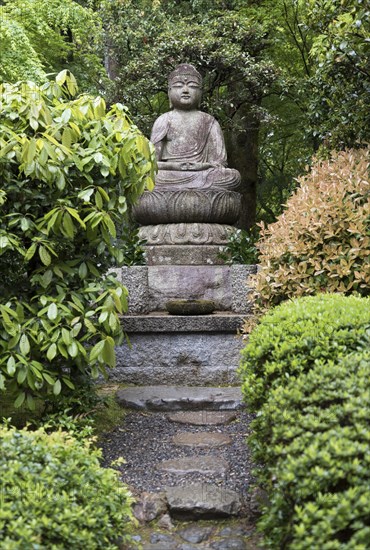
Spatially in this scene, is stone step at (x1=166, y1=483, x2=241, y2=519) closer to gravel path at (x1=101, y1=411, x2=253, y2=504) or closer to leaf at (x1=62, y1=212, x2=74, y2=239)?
gravel path at (x1=101, y1=411, x2=253, y2=504)

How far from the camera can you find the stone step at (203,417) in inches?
180

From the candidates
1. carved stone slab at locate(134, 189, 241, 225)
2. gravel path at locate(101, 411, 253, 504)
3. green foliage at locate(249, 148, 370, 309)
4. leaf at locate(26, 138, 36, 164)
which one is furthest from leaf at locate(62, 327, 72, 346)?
carved stone slab at locate(134, 189, 241, 225)

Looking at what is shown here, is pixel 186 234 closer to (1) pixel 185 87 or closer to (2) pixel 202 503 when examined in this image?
(1) pixel 185 87

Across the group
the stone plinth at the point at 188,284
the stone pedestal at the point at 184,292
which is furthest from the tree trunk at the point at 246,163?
the stone plinth at the point at 188,284

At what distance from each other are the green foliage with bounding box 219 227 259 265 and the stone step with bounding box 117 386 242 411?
172 cm

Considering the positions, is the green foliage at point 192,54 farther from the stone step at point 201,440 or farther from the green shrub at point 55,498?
the green shrub at point 55,498

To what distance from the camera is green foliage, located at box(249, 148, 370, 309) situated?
4.46 metres

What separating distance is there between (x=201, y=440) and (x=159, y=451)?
12.5 inches

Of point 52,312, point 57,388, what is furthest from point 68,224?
point 57,388

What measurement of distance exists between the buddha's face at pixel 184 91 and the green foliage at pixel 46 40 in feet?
6.23

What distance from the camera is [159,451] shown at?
4.03 metres

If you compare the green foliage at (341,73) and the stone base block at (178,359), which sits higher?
the green foliage at (341,73)

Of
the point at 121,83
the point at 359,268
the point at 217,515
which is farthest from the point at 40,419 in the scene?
the point at 121,83

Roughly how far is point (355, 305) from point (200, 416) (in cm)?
170
